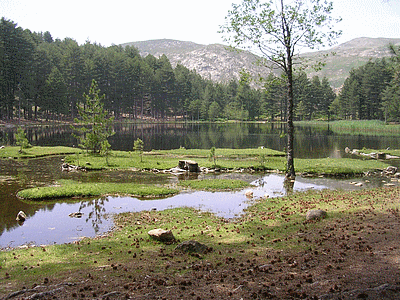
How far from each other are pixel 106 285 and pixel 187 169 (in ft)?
86.4

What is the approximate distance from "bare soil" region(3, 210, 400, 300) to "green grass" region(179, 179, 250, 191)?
1451 cm

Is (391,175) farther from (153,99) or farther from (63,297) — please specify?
(153,99)

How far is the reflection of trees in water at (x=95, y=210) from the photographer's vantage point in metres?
17.4

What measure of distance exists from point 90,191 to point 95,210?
3.92 meters

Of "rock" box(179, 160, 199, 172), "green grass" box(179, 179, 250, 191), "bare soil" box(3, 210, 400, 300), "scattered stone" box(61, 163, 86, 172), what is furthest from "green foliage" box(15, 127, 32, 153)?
"bare soil" box(3, 210, 400, 300)

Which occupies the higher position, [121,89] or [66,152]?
[121,89]

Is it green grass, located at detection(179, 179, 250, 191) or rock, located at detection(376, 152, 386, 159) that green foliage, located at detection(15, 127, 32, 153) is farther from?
rock, located at detection(376, 152, 386, 159)

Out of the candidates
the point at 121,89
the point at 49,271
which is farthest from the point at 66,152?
the point at 121,89

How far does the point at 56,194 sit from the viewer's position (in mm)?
22812

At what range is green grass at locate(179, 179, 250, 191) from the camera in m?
26.3

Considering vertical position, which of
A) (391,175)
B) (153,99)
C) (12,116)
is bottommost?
(391,175)

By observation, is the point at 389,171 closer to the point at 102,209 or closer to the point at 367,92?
the point at 102,209

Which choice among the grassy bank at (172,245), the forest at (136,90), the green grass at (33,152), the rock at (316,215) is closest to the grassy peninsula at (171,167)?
the green grass at (33,152)

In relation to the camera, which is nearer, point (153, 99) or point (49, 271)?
point (49, 271)
